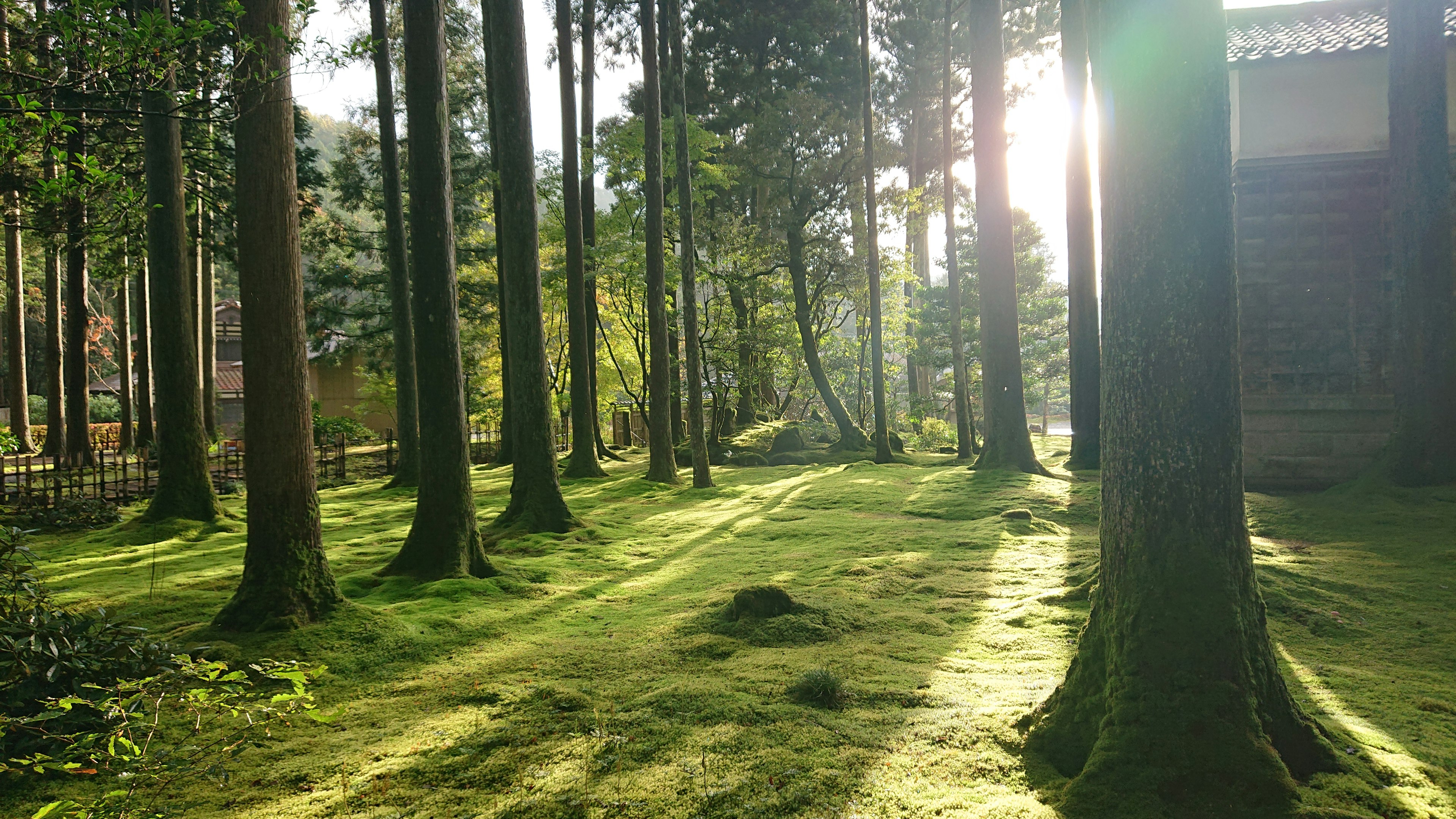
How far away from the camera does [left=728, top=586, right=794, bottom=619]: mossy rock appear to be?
5109 mm

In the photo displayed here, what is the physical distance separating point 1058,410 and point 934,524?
63710 mm

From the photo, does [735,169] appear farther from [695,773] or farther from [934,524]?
[695,773]

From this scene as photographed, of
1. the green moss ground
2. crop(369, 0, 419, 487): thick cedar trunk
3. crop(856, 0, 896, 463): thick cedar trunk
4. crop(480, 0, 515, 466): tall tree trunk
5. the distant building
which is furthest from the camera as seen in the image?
crop(856, 0, 896, 463): thick cedar trunk

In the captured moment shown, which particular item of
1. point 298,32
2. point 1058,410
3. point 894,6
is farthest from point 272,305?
point 1058,410

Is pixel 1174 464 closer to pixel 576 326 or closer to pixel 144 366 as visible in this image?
pixel 576 326

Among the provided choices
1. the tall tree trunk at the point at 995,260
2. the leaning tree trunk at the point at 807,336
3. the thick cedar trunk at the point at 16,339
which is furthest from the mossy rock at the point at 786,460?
the thick cedar trunk at the point at 16,339

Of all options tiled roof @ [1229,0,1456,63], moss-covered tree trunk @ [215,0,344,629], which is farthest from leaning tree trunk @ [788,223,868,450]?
moss-covered tree trunk @ [215,0,344,629]

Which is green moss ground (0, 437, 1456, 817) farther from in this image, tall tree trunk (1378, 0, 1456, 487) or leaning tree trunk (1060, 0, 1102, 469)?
leaning tree trunk (1060, 0, 1102, 469)

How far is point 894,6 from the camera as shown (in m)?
23.7

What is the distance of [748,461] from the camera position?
17609 millimetres

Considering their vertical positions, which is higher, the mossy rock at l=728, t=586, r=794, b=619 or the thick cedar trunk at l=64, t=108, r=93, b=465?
the thick cedar trunk at l=64, t=108, r=93, b=465

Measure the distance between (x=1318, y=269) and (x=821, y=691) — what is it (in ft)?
34.2

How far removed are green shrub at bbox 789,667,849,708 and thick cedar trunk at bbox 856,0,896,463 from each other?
13.0 meters

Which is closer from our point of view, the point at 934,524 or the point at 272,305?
the point at 272,305
